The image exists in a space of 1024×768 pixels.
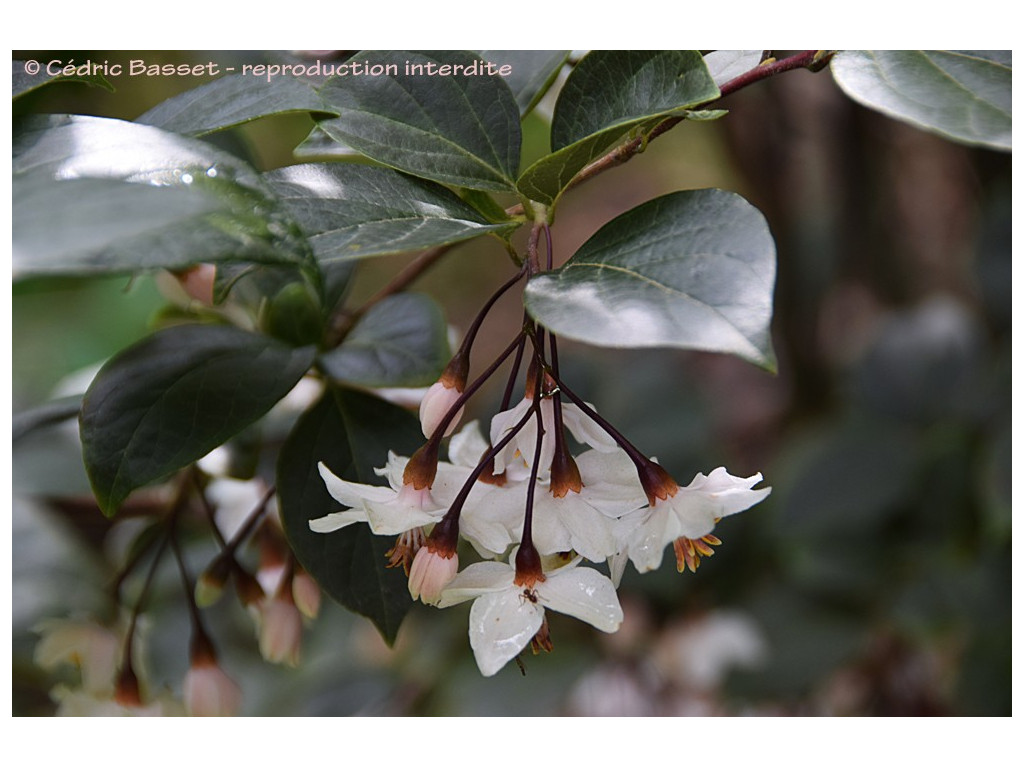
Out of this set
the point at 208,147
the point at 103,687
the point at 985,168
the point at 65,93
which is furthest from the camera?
the point at 985,168

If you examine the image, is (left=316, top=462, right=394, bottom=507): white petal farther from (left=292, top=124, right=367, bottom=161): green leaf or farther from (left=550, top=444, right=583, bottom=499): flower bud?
(left=292, top=124, right=367, bottom=161): green leaf

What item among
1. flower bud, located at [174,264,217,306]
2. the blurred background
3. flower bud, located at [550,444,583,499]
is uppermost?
flower bud, located at [174,264,217,306]

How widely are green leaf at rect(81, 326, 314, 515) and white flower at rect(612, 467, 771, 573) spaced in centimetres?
19

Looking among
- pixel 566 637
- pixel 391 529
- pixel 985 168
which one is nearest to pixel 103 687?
pixel 391 529

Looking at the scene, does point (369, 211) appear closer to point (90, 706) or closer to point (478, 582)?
point (478, 582)

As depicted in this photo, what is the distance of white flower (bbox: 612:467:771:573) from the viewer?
1.26ft

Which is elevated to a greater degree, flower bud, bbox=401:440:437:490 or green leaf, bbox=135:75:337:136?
green leaf, bbox=135:75:337:136

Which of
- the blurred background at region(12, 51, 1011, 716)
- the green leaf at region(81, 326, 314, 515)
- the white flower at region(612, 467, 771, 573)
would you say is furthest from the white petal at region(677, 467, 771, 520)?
the blurred background at region(12, 51, 1011, 716)

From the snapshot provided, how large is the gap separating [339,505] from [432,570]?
0.11 meters

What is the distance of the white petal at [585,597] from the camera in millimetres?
399

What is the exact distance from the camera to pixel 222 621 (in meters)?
1.05

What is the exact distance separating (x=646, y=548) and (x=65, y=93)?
1.84ft

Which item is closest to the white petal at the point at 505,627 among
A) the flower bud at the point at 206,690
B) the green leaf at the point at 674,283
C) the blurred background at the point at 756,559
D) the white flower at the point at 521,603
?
the white flower at the point at 521,603
